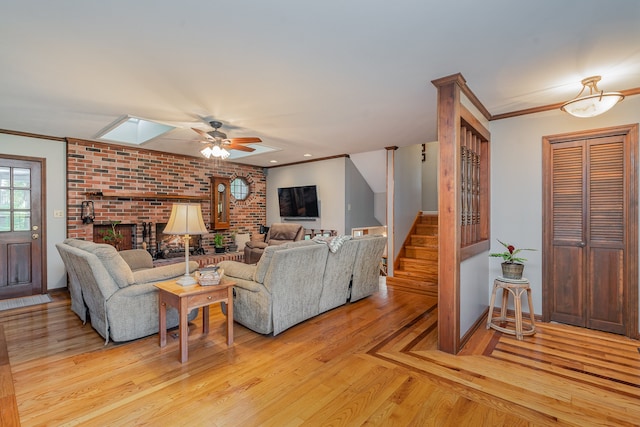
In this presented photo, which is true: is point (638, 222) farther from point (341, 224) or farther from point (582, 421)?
point (341, 224)

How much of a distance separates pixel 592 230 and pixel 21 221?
720cm

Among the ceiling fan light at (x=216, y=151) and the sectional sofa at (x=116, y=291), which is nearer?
the sectional sofa at (x=116, y=291)

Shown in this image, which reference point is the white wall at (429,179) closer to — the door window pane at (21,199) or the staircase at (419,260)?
the staircase at (419,260)

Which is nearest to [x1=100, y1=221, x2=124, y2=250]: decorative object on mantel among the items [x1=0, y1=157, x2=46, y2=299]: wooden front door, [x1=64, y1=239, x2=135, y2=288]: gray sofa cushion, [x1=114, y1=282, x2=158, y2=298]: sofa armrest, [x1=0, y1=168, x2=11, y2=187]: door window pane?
[x1=0, y1=157, x2=46, y2=299]: wooden front door

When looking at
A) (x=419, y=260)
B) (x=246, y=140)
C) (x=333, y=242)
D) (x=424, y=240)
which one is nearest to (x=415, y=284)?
Answer: (x=419, y=260)

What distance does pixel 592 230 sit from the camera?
319 centimetres

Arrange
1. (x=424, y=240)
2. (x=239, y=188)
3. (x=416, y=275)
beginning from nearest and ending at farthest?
(x=416, y=275) → (x=424, y=240) → (x=239, y=188)

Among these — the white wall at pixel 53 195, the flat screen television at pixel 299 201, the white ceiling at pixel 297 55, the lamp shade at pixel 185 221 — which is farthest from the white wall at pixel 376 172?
the white wall at pixel 53 195

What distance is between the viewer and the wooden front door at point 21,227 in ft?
14.2

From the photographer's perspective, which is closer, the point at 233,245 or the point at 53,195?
the point at 53,195

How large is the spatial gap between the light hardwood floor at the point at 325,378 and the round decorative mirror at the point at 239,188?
424cm

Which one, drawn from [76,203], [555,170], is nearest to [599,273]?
[555,170]

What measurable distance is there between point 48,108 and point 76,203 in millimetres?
1962

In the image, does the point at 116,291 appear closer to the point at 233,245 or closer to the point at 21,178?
the point at 21,178
